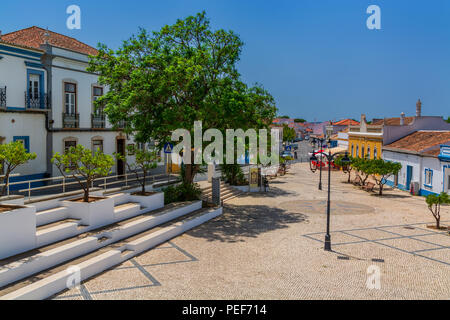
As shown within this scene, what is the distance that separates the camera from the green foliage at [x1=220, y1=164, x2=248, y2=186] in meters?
29.8

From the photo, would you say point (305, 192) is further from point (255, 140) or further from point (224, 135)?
point (224, 135)

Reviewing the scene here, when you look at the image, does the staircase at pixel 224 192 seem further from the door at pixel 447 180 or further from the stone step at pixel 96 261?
the door at pixel 447 180

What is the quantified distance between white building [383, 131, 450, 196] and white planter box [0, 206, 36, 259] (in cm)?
2487

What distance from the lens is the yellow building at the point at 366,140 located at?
3834cm

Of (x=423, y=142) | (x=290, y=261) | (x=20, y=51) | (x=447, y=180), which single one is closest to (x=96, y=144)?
(x=20, y=51)

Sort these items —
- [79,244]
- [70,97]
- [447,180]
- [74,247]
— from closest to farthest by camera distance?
[74,247], [79,244], [70,97], [447,180]

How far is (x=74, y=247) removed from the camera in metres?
12.1

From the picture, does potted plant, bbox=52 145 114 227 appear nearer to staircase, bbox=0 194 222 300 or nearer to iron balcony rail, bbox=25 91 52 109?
staircase, bbox=0 194 222 300

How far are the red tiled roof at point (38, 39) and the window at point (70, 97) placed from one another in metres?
2.09

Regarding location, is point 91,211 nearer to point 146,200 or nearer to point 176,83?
point 146,200

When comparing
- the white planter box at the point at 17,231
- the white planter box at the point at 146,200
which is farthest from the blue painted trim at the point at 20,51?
the white planter box at the point at 17,231

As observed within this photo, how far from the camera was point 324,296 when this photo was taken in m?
10.4

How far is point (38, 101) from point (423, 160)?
2566 centimetres
